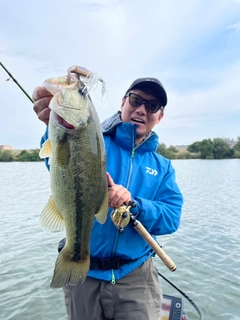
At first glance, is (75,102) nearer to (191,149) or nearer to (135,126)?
(135,126)

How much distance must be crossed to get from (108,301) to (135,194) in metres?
1.04

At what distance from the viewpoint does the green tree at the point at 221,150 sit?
74938mm

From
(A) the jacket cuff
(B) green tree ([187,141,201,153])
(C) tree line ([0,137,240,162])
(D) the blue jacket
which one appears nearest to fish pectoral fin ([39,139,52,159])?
(D) the blue jacket

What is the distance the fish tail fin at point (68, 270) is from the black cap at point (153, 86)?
6.19ft

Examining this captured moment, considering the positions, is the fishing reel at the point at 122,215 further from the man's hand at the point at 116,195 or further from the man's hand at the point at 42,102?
the man's hand at the point at 42,102

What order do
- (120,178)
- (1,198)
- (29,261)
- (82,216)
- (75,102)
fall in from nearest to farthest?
(75,102), (82,216), (120,178), (29,261), (1,198)

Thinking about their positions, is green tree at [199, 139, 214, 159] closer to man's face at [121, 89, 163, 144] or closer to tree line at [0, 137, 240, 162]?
tree line at [0, 137, 240, 162]

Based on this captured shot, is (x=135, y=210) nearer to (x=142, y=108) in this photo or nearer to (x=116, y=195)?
(x=116, y=195)

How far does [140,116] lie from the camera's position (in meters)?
3.40

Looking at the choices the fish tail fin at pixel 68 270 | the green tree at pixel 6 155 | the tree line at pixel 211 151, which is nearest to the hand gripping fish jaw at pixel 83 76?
the fish tail fin at pixel 68 270

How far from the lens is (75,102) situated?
2.24m

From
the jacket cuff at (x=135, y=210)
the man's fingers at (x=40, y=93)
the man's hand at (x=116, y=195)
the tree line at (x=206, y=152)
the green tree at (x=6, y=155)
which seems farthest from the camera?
the tree line at (x=206, y=152)

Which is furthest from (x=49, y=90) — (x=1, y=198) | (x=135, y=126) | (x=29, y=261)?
(x=1, y=198)

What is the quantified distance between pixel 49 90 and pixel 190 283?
6889 millimetres
